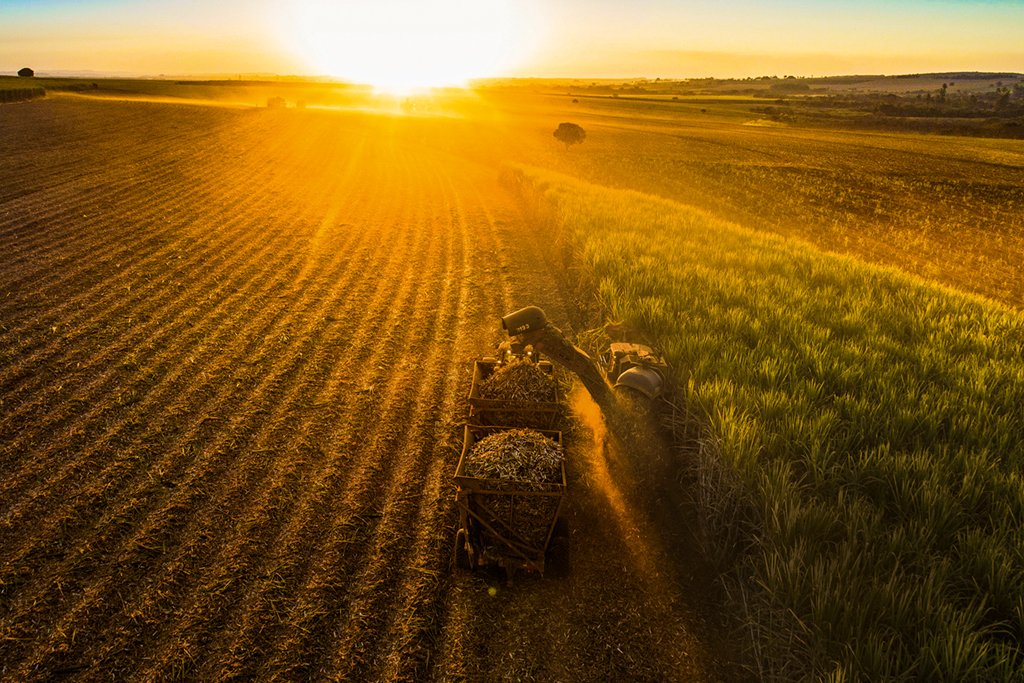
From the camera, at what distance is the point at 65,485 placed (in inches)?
278

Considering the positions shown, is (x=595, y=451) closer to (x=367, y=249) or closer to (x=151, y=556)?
(x=151, y=556)

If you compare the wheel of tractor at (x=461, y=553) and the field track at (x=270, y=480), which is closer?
the field track at (x=270, y=480)

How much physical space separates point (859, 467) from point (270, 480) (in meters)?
7.28

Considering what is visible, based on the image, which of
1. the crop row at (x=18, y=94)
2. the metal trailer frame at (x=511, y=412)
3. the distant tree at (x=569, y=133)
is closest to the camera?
the metal trailer frame at (x=511, y=412)

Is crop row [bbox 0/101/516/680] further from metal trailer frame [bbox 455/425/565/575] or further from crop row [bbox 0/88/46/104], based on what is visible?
crop row [bbox 0/88/46/104]

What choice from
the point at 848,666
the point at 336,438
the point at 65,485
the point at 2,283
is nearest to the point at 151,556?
the point at 65,485

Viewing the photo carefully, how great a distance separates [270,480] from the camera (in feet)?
24.0

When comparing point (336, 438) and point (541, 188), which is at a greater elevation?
point (541, 188)

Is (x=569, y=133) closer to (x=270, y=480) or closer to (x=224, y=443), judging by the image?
(x=224, y=443)

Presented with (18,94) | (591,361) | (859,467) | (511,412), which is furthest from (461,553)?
(18,94)

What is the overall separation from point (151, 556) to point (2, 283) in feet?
37.8

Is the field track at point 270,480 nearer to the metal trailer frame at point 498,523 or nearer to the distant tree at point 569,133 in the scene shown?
the metal trailer frame at point 498,523

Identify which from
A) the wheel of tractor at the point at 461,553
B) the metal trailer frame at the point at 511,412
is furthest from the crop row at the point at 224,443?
the metal trailer frame at the point at 511,412

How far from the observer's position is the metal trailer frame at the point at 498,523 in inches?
224
